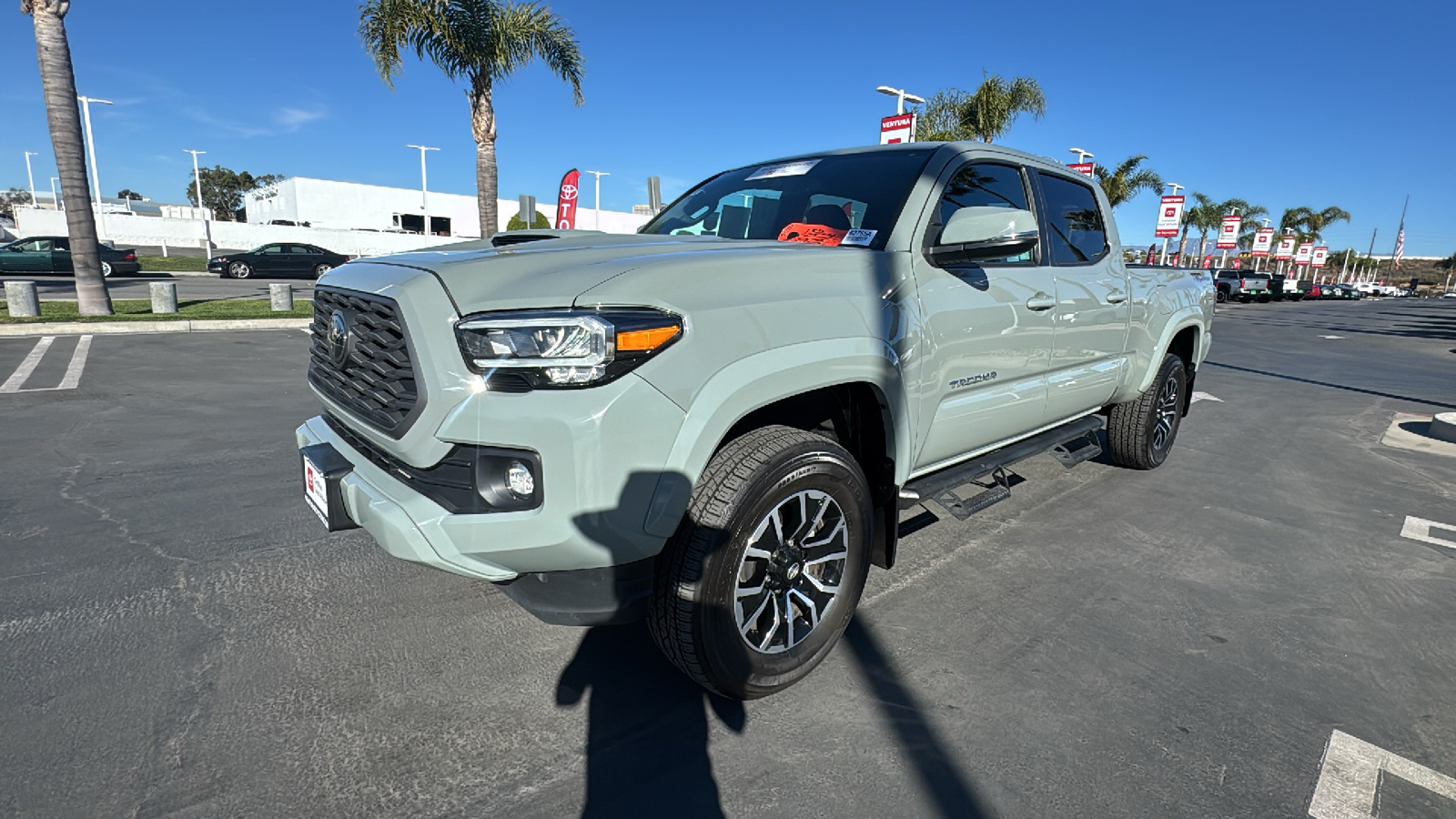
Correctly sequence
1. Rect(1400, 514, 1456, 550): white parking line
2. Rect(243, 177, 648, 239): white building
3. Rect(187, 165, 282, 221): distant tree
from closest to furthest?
Rect(1400, 514, 1456, 550): white parking line
Rect(243, 177, 648, 239): white building
Rect(187, 165, 282, 221): distant tree

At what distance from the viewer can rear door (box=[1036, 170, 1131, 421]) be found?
12.0 feet

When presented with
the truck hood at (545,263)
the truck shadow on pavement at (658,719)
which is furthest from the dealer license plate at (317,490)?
the truck shadow on pavement at (658,719)

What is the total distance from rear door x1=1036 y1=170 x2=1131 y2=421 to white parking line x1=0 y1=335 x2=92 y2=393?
825 centimetres

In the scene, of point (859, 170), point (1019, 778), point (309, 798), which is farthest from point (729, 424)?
point (859, 170)

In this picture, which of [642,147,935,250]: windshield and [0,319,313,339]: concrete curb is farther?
[0,319,313,339]: concrete curb

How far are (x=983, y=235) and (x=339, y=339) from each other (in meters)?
2.24

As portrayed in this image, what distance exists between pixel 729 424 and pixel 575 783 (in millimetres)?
1057

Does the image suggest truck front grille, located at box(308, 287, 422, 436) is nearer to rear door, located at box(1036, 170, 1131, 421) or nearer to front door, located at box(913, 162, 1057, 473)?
front door, located at box(913, 162, 1057, 473)

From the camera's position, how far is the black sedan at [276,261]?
80.7 feet

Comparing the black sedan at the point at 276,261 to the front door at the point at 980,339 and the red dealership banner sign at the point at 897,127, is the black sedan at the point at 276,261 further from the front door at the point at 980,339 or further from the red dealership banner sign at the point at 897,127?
the front door at the point at 980,339

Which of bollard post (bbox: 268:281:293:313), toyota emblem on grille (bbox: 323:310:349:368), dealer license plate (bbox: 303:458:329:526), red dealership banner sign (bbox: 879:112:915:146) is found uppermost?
red dealership banner sign (bbox: 879:112:915:146)

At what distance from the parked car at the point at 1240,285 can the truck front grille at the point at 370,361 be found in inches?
1650

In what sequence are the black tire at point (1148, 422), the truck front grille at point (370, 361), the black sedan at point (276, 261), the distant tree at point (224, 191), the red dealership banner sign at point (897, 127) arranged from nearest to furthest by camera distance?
the truck front grille at point (370, 361)
the black tire at point (1148, 422)
the red dealership banner sign at point (897, 127)
the black sedan at point (276, 261)
the distant tree at point (224, 191)

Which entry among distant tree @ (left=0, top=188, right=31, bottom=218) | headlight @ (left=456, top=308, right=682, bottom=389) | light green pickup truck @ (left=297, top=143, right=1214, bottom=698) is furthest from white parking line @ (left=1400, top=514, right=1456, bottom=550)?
distant tree @ (left=0, top=188, right=31, bottom=218)
